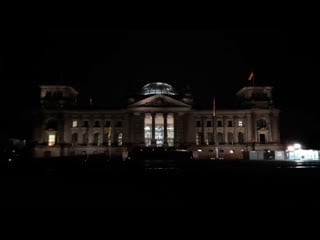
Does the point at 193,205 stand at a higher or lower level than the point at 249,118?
lower

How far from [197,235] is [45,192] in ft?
37.0

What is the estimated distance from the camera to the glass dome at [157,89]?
109 meters

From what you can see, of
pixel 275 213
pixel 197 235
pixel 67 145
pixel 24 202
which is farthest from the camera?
pixel 67 145

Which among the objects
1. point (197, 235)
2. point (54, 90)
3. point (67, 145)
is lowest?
point (197, 235)

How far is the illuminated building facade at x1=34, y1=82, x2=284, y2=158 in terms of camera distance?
9506 cm

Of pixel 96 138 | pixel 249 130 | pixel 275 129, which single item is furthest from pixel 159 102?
pixel 275 129

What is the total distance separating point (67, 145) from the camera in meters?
95.6

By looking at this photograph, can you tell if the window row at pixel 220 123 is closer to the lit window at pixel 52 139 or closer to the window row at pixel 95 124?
the window row at pixel 95 124

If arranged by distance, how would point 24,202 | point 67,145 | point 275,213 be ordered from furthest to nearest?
1. point 67,145
2. point 24,202
3. point 275,213

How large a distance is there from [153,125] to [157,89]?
61.0 ft

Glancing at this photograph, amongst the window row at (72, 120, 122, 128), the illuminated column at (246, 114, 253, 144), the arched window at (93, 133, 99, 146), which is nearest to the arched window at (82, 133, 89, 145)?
the arched window at (93, 133, 99, 146)

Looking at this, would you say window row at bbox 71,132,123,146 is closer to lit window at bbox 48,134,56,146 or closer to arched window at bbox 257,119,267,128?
lit window at bbox 48,134,56,146

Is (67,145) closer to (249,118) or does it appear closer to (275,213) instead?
(249,118)

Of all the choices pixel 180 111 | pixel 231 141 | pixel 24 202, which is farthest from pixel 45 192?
pixel 231 141
